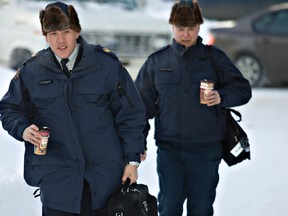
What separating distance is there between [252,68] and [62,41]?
9370mm

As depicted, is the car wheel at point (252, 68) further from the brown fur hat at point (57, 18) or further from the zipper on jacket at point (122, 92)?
the brown fur hat at point (57, 18)

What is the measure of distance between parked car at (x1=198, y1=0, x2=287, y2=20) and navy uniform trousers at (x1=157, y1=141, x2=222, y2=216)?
65.0 ft

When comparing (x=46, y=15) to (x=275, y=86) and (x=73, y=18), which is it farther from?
(x=275, y=86)

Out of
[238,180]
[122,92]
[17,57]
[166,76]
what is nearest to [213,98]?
[166,76]

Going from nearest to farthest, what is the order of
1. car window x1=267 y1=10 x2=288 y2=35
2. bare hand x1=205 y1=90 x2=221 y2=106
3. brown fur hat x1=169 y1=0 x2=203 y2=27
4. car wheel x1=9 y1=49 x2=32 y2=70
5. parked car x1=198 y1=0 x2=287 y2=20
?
bare hand x1=205 y1=90 x2=221 y2=106 < brown fur hat x1=169 y1=0 x2=203 y2=27 < car wheel x1=9 y1=49 x2=32 y2=70 < car window x1=267 y1=10 x2=288 y2=35 < parked car x1=198 y1=0 x2=287 y2=20

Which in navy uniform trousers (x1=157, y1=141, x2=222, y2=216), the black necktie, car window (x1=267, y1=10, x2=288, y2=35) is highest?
the black necktie

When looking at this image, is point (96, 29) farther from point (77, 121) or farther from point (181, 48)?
point (77, 121)

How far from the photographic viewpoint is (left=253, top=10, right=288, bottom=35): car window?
1302 centimetres

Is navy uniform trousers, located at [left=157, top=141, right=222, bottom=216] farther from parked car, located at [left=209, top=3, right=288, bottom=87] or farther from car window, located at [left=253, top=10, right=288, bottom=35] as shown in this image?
car window, located at [left=253, top=10, right=288, bottom=35]

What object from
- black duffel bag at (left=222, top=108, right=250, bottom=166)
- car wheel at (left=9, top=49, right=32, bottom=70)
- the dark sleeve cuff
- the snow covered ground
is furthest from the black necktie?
car wheel at (left=9, top=49, right=32, bottom=70)

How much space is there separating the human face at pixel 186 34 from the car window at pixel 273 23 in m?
8.34

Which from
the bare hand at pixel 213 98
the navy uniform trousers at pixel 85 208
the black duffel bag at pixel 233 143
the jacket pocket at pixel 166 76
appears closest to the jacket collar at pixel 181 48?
the jacket pocket at pixel 166 76

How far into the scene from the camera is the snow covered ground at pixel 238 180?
546cm

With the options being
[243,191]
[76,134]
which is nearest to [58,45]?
[76,134]
